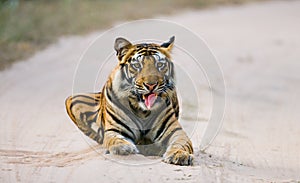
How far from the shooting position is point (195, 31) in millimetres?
15688

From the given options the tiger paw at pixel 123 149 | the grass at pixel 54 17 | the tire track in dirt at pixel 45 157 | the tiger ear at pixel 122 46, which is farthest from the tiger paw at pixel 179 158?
the grass at pixel 54 17

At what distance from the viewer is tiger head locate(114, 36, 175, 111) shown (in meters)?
6.12

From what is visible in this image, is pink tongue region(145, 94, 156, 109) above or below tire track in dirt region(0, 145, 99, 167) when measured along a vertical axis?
above

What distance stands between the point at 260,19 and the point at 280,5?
298 cm

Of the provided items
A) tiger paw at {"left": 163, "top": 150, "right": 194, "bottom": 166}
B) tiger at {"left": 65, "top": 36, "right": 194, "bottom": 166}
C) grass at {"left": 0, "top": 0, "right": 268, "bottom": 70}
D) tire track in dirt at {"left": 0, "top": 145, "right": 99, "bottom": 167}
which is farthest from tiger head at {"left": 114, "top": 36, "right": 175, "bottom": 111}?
grass at {"left": 0, "top": 0, "right": 268, "bottom": 70}

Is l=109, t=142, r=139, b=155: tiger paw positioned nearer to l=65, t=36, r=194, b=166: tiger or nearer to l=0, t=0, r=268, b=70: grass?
l=65, t=36, r=194, b=166: tiger

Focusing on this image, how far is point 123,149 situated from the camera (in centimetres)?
620

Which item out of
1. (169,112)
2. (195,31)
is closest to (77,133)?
(169,112)

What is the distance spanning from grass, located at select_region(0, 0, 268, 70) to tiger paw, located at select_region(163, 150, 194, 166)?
5.15 metres

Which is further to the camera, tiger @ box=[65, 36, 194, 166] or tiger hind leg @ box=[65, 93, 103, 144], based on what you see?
tiger hind leg @ box=[65, 93, 103, 144]

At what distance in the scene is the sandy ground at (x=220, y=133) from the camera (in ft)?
19.8

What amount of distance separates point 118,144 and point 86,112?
3.44 ft

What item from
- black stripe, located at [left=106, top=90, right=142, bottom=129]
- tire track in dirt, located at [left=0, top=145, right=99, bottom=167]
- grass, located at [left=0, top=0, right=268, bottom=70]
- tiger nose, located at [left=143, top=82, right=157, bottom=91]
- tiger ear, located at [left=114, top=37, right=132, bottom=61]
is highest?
grass, located at [left=0, top=0, right=268, bottom=70]

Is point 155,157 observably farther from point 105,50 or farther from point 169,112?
point 105,50
